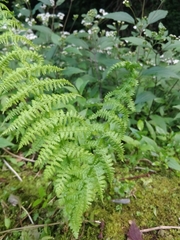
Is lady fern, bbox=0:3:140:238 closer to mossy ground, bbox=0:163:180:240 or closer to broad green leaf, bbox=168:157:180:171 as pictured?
mossy ground, bbox=0:163:180:240

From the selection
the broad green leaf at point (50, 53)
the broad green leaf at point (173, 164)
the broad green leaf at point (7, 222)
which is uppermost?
the broad green leaf at point (50, 53)

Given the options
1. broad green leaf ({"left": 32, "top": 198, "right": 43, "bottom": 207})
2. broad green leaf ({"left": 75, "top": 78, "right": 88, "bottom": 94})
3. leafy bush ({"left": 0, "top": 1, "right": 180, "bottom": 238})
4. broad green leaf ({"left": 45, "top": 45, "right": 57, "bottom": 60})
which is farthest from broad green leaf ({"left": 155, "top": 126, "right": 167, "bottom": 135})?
broad green leaf ({"left": 45, "top": 45, "right": 57, "bottom": 60})

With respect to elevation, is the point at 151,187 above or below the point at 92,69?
below

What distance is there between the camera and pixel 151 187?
1.86m

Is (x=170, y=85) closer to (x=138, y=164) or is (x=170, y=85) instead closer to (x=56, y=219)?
(x=138, y=164)

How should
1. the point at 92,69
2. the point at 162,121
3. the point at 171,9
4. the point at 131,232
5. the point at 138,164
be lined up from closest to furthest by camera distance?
the point at 131,232 → the point at 138,164 → the point at 162,121 → the point at 92,69 → the point at 171,9

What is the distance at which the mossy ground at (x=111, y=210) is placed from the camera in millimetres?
1566

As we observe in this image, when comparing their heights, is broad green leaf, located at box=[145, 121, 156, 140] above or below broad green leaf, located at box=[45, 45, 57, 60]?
below

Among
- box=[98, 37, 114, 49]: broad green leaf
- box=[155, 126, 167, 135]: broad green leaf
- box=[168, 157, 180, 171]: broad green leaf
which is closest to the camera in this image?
box=[168, 157, 180, 171]: broad green leaf

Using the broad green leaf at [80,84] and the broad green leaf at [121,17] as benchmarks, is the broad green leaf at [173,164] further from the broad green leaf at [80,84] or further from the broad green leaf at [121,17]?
the broad green leaf at [121,17]

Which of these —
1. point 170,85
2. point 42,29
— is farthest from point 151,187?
point 42,29

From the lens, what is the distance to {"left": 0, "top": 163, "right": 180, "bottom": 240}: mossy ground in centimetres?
157

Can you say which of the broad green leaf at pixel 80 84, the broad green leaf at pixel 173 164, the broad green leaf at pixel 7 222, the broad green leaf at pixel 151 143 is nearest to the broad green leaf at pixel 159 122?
the broad green leaf at pixel 151 143

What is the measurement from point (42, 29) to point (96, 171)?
5.98 ft
